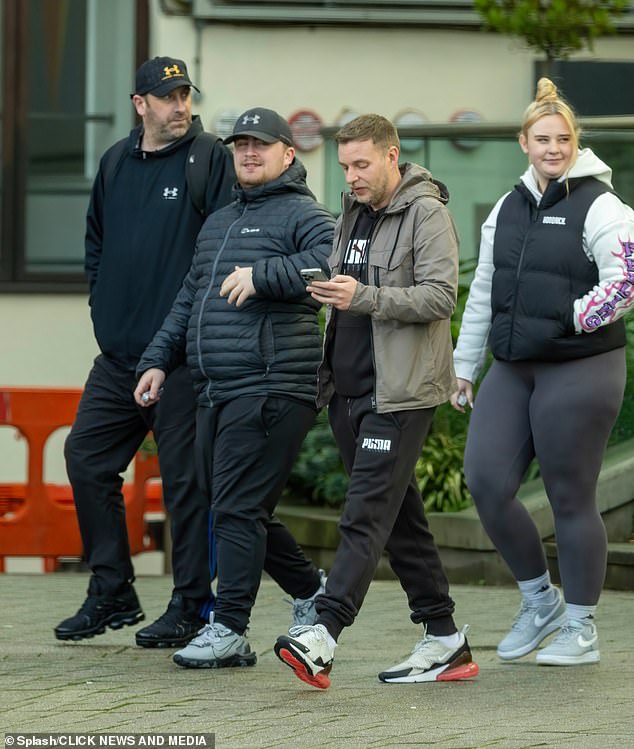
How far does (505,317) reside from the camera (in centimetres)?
598

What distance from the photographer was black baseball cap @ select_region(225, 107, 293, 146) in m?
6.16

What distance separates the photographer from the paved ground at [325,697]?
4.97 metres

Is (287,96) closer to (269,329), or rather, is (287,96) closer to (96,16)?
(96,16)

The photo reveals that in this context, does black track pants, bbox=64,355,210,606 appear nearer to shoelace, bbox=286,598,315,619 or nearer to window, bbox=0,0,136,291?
shoelace, bbox=286,598,315,619

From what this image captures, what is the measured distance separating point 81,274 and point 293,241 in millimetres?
5634

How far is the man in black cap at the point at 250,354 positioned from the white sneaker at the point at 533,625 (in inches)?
36.4

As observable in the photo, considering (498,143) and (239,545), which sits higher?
(498,143)

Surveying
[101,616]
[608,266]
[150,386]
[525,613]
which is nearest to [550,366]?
[608,266]

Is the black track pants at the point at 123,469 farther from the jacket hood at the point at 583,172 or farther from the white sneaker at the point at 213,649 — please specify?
the jacket hood at the point at 583,172

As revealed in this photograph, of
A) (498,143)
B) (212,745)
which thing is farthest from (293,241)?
(498,143)

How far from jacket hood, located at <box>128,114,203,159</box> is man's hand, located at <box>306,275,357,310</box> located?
1358 mm

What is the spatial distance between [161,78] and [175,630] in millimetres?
2090

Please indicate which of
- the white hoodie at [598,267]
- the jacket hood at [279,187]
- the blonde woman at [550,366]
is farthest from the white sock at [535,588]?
the jacket hood at [279,187]

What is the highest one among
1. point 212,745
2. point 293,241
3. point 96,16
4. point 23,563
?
point 96,16
